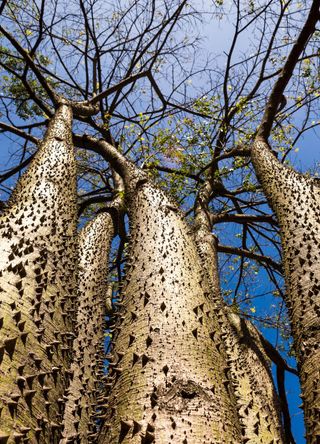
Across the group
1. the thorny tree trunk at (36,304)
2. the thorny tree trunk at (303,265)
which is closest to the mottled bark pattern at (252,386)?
the thorny tree trunk at (303,265)

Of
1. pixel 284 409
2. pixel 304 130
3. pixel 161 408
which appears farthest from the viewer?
pixel 304 130

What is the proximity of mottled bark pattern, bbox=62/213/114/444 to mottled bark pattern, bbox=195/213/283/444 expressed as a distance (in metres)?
1.12

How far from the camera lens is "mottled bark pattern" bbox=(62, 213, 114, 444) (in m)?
2.97

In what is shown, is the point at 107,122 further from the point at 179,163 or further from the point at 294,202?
the point at 294,202

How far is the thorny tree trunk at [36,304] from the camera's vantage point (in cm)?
163

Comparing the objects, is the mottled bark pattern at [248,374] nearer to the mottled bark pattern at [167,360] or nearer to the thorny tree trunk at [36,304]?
the mottled bark pattern at [167,360]

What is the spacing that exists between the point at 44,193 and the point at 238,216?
490 centimetres

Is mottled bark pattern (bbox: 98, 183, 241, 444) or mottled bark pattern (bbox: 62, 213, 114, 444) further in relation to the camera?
mottled bark pattern (bbox: 62, 213, 114, 444)

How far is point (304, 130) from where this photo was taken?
7488 mm

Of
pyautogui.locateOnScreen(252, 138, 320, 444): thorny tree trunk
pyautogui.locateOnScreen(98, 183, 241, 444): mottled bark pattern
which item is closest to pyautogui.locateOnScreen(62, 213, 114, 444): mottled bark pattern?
pyautogui.locateOnScreen(98, 183, 241, 444): mottled bark pattern

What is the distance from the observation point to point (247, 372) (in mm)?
3738

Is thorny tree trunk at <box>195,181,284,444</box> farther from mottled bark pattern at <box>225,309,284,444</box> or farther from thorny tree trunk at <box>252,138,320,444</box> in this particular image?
thorny tree trunk at <box>252,138,320,444</box>

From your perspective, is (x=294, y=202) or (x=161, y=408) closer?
(x=161, y=408)

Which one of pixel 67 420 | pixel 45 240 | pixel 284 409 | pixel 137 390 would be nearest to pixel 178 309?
pixel 137 390
